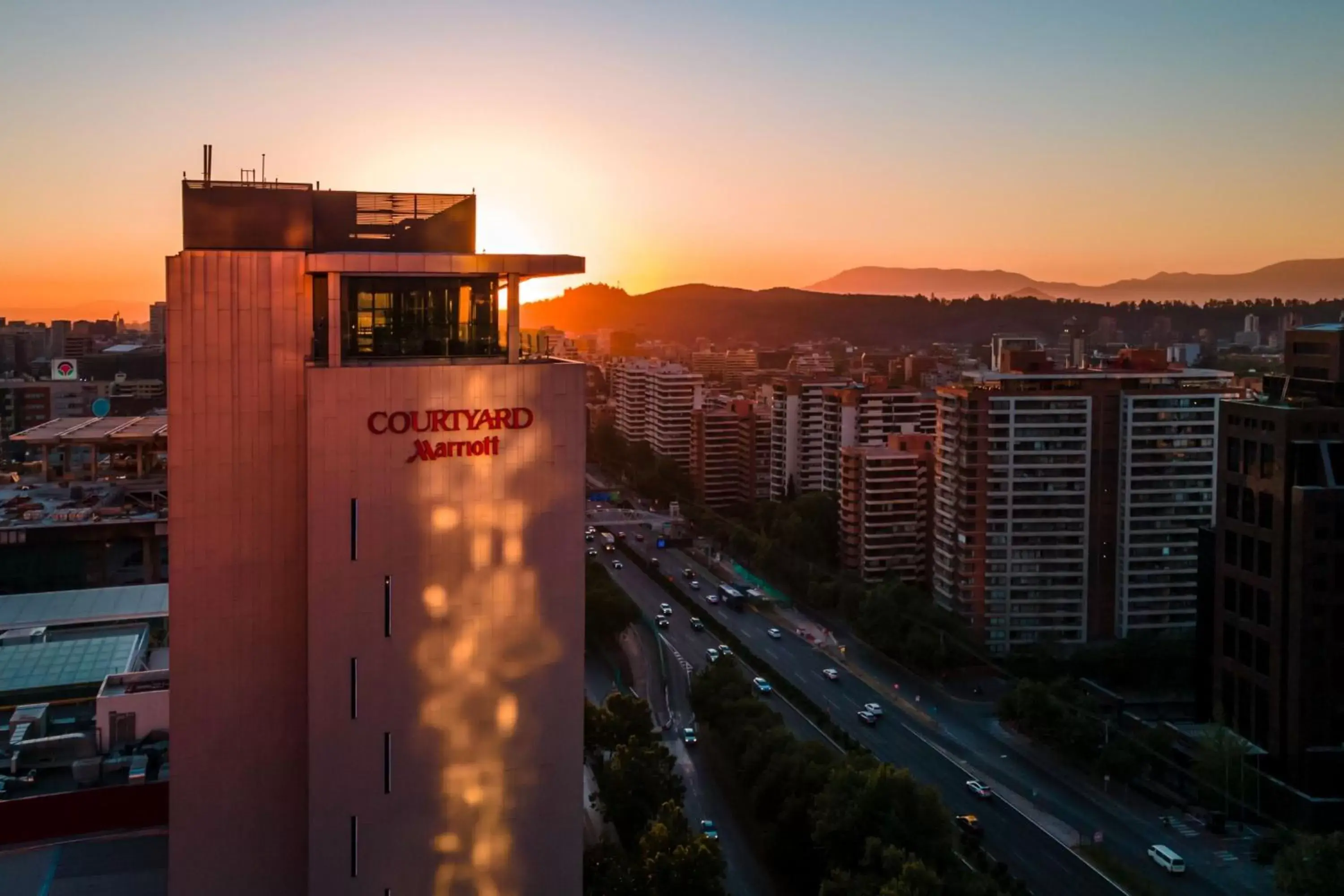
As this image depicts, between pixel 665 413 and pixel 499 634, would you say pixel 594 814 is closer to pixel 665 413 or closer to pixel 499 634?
pixel 499 634

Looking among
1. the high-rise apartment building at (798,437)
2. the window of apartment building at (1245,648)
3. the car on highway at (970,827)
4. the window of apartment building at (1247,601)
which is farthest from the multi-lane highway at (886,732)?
the high-rise apartment building at (798,437)

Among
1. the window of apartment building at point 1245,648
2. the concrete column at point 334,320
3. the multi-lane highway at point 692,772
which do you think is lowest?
the multi-lane highway at point 692,772

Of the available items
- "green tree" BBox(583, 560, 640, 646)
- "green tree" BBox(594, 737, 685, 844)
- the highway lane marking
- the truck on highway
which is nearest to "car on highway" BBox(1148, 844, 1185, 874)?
the highway lane marking

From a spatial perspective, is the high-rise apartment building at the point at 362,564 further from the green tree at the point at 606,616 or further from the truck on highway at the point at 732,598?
the truck on highway at the point at 732,598

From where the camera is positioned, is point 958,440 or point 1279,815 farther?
point 958,440

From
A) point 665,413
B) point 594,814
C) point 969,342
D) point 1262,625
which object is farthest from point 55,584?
point 969,342

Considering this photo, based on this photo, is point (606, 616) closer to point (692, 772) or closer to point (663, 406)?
point (692, 772)
